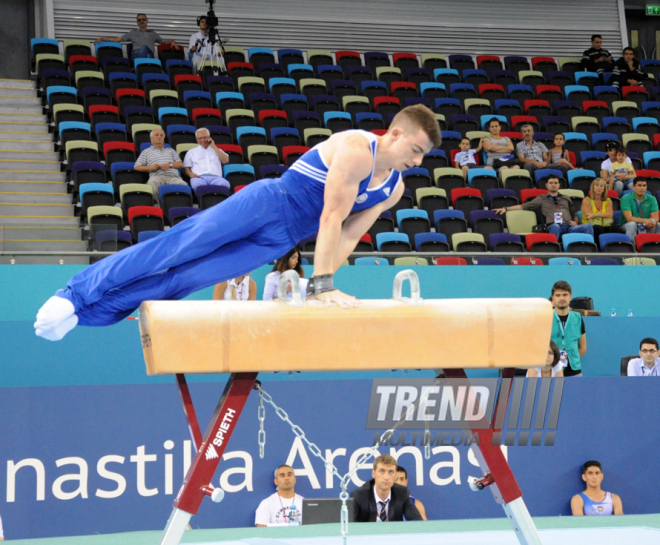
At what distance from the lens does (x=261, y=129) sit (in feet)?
35.3

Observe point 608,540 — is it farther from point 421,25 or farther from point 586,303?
point 421,25

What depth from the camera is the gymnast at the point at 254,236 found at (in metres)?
2.87

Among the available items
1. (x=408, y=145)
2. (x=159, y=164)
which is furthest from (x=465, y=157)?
(x=408, y=145)

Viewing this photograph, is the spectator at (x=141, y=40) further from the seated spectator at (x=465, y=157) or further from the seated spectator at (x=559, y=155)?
the seated spectator at (x=559, y=155)

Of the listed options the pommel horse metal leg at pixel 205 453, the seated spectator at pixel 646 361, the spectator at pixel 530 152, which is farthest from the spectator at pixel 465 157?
the pommel horse metal leg at pixel 205 453

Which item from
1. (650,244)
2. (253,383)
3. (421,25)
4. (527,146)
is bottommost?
(253,383)

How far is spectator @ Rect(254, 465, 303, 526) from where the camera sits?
4.89 m

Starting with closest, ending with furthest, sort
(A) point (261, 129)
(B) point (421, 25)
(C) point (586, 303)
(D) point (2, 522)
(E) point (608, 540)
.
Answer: (E) point (608, 540)
(D) point (2, 522)
(C) point (586, 303)
(A) point (261, 129)
(B) point (421, 25)

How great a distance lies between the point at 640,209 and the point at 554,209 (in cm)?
121

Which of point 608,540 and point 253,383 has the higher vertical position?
point 253,383

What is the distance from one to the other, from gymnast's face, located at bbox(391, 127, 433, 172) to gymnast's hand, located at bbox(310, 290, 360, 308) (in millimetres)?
600

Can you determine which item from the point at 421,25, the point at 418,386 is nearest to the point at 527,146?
the point at 421,25

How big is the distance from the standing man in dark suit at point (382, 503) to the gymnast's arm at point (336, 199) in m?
2.35

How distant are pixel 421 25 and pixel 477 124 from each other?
205 inches
